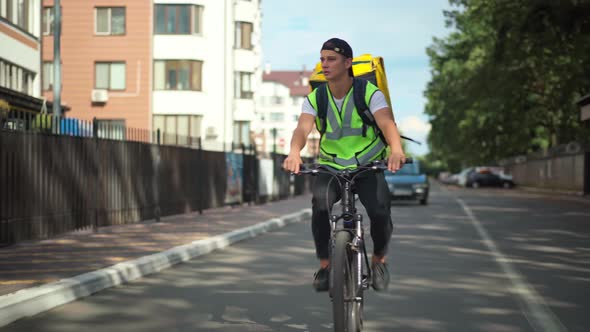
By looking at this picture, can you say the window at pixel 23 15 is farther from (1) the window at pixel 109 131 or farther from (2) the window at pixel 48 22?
(2) the window at pixel 48 22

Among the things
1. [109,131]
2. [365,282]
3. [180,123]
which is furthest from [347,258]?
[180,123]

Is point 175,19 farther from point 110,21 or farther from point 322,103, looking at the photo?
point 322,103

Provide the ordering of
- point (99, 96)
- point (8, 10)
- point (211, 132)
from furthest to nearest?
1. point (211, 132)
2. point (99, 96)
3. point (8, 10)

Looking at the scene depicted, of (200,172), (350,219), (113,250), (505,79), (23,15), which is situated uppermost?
(23,15)

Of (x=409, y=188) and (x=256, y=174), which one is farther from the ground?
(x=256, y=174)

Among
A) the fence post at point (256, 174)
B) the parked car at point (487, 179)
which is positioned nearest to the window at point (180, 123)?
the fence post at point (256, 174)

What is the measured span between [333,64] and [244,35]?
1646 inches

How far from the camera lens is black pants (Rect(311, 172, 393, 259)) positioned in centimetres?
532

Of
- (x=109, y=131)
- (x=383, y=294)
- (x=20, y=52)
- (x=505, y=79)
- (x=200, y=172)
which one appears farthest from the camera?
(x=505, y=79)

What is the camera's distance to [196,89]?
42.2 m

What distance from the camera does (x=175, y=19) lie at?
4194 cm

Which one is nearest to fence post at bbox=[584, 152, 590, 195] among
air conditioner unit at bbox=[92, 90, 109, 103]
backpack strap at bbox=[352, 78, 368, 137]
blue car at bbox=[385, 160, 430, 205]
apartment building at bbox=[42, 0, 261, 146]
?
blue car at bbox=[385, 160, 430, 205]

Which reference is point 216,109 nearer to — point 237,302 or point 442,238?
point 442,238

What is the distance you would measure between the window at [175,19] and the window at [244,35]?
178 inches
